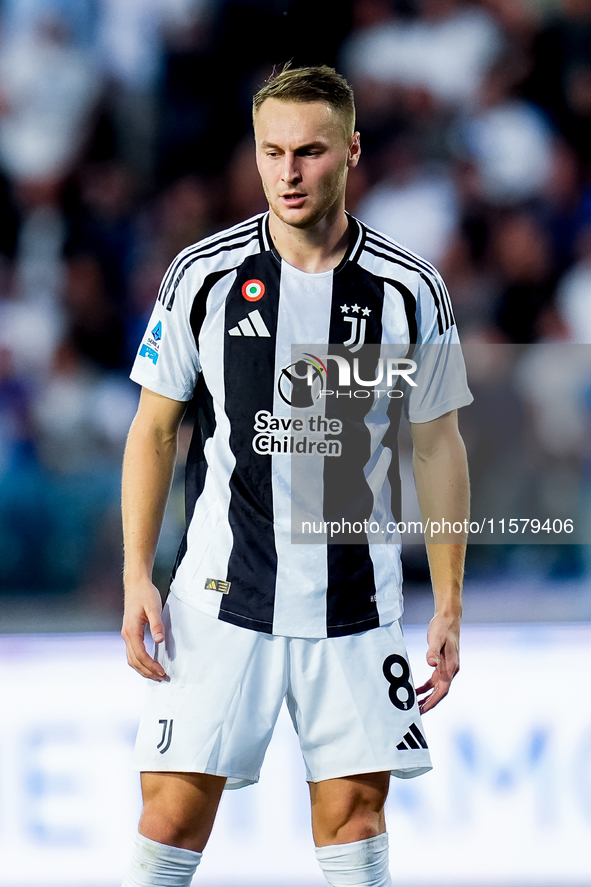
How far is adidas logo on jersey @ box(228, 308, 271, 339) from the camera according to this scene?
1.79 metres

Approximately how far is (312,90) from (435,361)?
0.52 meters

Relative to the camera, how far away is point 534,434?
333cm

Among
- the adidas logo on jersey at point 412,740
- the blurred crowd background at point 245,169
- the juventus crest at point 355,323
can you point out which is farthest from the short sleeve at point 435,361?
the blurred crowd background at point 245,169

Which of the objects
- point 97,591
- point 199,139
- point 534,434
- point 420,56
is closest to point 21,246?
point 199,139

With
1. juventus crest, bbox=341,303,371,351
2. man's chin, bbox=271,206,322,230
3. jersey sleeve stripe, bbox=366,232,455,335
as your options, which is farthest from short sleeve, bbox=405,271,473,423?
man's chin, bbox=271,206,322,230

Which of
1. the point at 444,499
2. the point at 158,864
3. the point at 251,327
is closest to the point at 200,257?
the point at 251,327

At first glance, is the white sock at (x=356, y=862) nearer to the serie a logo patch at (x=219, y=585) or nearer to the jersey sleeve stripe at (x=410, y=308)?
the serie a logo patch at (x=219, y=585)

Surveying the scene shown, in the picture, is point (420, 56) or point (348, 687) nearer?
point (348, 687)

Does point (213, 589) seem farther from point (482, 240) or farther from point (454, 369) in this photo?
point (482, 240)

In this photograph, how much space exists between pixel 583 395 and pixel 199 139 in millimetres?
1620

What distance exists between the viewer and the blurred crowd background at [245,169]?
3379mm

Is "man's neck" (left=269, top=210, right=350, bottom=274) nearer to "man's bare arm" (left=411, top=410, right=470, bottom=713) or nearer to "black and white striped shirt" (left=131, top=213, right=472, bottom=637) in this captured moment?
"black and white striped shirt" (left=131, top=213, right=472, bottom=637)

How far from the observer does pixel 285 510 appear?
175 centimetres

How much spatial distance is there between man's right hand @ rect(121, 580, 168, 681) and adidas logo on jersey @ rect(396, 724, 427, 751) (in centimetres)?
42
